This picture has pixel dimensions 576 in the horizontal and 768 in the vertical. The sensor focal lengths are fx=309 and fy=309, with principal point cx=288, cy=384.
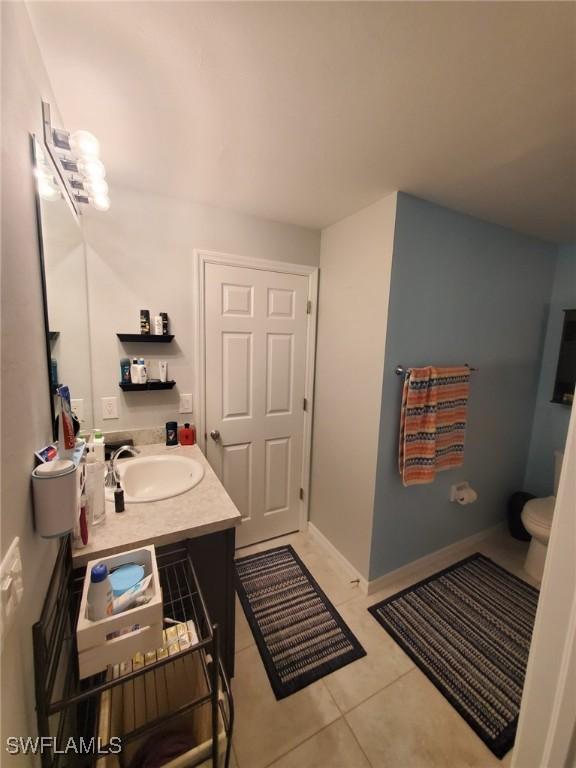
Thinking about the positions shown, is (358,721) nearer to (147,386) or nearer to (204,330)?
(147,386)

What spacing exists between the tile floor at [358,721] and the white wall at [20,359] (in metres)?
0.96

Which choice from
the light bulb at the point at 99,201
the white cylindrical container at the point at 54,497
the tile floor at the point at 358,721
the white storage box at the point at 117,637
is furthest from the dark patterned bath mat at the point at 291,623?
the light bulb at the point at 99,201

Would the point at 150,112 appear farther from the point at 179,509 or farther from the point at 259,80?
the point at 179,509

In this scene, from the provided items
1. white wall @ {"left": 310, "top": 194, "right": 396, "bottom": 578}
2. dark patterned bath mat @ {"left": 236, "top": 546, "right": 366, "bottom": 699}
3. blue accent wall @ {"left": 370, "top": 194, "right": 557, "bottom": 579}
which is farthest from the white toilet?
dark patterned bath mat @ {"left": 236, "top": 546, "right": 366, "bottom": 699}

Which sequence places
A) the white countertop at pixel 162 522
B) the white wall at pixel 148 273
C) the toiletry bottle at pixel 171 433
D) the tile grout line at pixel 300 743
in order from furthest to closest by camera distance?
the toiletry bottle at pixel 171 433
the white wall at pixel 148 273
the tile grout line at pixel 300 743
the white countertop at pixel 162 522

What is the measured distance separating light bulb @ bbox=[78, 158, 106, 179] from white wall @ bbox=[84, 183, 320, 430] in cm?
50

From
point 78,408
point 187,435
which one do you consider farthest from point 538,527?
point 78,408

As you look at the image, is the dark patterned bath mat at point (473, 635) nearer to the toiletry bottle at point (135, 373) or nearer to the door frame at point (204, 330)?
the door frame at point (204, 330)

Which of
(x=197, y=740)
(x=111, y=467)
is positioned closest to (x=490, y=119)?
(x=111, y=467)

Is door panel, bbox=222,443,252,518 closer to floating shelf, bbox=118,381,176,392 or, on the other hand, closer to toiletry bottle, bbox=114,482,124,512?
floating shelf, bbox=118,381,176,392

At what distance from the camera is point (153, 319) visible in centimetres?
181

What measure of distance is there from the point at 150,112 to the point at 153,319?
960 mm

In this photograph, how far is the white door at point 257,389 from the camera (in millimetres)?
1996

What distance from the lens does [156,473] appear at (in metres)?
1.67
